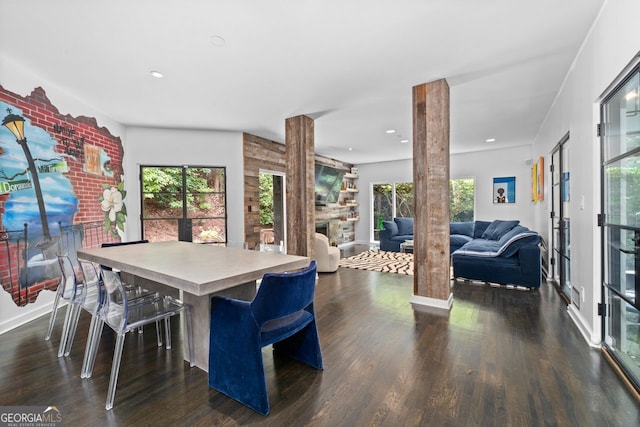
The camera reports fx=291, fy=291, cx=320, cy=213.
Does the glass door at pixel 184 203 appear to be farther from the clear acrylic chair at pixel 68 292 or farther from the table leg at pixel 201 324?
the table leg at pixel 201 324

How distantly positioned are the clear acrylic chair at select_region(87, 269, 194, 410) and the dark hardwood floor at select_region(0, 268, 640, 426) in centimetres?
18

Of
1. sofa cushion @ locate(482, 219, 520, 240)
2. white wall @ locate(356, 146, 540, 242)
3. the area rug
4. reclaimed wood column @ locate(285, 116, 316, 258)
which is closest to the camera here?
reclaimed wood column @ locate(285, 116, 316, 258)

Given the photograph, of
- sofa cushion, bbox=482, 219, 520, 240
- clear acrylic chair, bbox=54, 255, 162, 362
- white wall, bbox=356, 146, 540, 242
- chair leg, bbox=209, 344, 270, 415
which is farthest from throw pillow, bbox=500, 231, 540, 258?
clear acrylic chair, bbox=54, 255, 162, 362

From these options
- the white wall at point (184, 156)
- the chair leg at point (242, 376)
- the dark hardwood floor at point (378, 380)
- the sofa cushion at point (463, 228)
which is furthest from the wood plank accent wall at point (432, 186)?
the sofa cushion at point (463, 228)

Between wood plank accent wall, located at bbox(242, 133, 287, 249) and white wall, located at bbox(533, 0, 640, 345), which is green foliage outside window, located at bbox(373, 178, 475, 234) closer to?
wood plank accent wall, located at bbox(242, 133, 287, 249)

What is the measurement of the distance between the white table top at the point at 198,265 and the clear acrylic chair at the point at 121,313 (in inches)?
7.1

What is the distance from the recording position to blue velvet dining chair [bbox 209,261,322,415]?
5.41ft

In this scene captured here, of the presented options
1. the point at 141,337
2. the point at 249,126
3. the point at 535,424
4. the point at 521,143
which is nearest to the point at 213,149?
the point at 249,126

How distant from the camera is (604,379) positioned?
1.93 meters

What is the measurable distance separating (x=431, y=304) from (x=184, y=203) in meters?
4.29

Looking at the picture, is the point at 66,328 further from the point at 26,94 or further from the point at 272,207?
the point at 272,207

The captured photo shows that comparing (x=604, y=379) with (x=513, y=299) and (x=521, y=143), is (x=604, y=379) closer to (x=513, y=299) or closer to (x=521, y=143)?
(x=513, y=299)

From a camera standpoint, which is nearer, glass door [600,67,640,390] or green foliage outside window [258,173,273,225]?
glass door [600,67,640,390]

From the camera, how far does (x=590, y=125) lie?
7.98 feet
